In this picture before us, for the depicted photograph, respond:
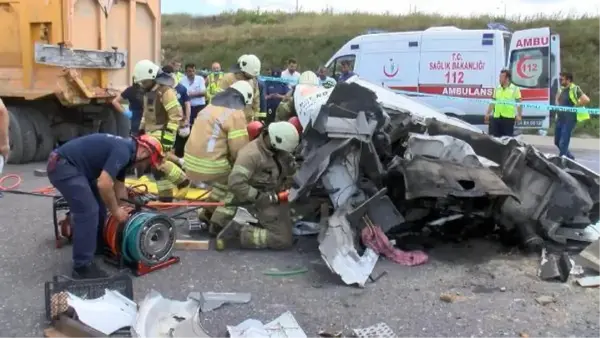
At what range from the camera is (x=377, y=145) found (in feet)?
19.5

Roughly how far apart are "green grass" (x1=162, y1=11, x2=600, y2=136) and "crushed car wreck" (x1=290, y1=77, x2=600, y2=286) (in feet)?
47.9

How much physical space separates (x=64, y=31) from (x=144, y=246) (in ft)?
17.9

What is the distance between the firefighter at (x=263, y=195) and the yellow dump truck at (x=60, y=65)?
15.5 ft

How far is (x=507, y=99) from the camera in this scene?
11.3 metres

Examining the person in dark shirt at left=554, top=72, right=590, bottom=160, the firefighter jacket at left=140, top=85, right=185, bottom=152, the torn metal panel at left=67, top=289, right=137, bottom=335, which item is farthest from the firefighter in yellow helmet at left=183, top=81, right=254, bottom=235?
the person in dark shirt at left=554, top=72, right=590, bottom=160

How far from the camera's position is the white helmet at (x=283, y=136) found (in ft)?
18.9

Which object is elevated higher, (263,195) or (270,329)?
(263,195)

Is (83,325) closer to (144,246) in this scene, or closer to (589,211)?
(144,246)

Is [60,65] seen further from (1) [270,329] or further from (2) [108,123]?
(1) [270,329]

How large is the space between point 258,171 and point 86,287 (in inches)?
80.7

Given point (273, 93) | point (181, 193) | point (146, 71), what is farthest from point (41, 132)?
point (181, 193)

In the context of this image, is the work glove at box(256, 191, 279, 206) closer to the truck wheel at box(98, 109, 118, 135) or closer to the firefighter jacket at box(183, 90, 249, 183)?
the firefighter jacket at box(183, 90, 249, 183)

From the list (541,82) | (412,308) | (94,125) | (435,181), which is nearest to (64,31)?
(94,125)

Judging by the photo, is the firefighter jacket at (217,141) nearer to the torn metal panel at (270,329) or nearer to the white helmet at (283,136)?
the white helmet at (283,136)
